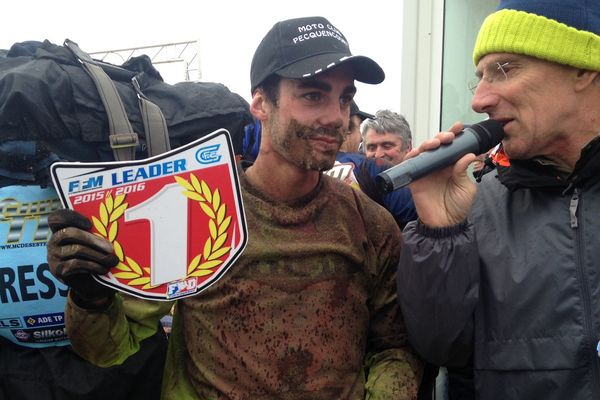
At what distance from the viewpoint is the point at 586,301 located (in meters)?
1.34

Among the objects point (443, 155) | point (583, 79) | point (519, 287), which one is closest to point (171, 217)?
point (443, 155)

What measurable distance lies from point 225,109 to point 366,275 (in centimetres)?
66

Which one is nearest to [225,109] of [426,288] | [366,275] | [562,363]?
[366,275]

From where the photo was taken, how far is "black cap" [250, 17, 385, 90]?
5.49 ft

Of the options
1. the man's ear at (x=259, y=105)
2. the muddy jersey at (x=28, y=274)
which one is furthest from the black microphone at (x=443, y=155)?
the muddy jersey at (x=28, y=274)

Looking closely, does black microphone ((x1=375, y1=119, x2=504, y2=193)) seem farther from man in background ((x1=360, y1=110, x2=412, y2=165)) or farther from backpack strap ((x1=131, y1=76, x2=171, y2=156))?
man in background ((x1=360, y1=110, x2=412, y2=165))

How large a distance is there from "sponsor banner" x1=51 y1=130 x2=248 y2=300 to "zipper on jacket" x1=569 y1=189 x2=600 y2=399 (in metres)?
0.79

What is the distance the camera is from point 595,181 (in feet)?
4.60

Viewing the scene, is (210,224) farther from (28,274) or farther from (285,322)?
(28,274)

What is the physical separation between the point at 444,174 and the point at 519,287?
0.34 m

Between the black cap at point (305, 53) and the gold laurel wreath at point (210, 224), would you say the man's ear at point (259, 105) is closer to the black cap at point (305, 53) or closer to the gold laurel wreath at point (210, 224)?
the black cap at point (305, 53)

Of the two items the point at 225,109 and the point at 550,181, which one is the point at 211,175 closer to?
the point at 225,109

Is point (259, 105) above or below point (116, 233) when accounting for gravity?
above

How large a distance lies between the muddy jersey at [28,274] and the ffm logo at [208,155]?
0.48m
